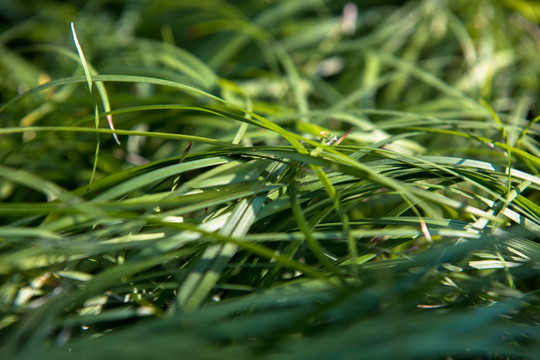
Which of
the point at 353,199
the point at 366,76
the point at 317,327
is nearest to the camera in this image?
the point at 317,327

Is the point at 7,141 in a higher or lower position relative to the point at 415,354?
higher

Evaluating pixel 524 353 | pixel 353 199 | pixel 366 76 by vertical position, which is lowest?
pixel 524 353

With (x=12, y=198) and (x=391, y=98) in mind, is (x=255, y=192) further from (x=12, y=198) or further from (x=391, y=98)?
(x=391, y=98)

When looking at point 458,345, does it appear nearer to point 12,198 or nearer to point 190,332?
point 190,332

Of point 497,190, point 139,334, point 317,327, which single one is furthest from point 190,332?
point 497,190

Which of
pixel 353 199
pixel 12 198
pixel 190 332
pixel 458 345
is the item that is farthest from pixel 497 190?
pixel 12 198

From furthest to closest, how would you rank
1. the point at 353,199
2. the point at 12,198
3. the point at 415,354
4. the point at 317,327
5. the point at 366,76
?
the point at 366,76, the point at 12,198, the point at 353,199, the point at 317,327, the point at 415,354

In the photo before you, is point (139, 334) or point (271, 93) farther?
point (271, 93)
